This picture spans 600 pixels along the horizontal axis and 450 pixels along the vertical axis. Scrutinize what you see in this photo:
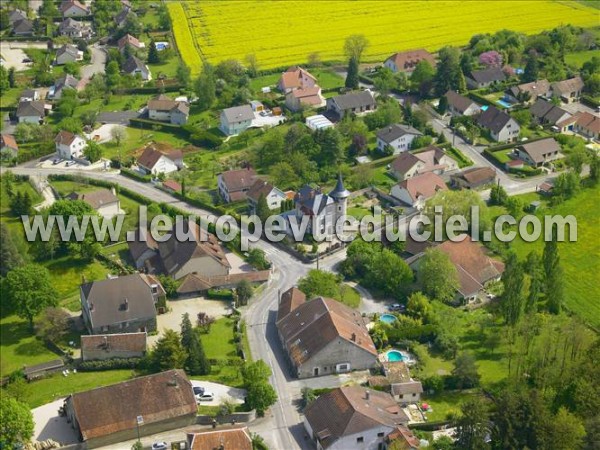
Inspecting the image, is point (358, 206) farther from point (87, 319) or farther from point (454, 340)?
point (87, 319)

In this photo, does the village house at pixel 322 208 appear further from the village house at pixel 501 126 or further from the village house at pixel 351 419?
the village house at pixel 501 126

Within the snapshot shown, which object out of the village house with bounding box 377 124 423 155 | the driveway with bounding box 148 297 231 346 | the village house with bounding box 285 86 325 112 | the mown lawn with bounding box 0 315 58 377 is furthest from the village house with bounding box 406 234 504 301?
the village house with bounding box 285 86 325 112

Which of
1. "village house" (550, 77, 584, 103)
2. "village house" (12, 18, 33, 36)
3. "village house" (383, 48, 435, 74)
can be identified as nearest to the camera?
"village house" (550, 77, 584, 103)

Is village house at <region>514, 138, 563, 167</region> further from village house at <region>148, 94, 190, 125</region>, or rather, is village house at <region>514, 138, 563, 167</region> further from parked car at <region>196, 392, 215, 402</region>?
parked car at <region>196, 392, 215, 402</region>

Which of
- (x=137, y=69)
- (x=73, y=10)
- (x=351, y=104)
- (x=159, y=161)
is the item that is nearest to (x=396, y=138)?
(x=351, y=104)

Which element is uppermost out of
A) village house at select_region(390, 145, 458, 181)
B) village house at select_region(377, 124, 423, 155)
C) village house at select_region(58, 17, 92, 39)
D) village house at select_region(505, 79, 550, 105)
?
village house at select_region(58, 17, 92, 39)

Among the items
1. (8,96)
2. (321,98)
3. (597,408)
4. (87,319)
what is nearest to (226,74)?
(321,98)

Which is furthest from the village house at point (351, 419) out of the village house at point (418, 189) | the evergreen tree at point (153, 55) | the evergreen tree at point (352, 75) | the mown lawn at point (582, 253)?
the evergreen tree at point (153, 55)
